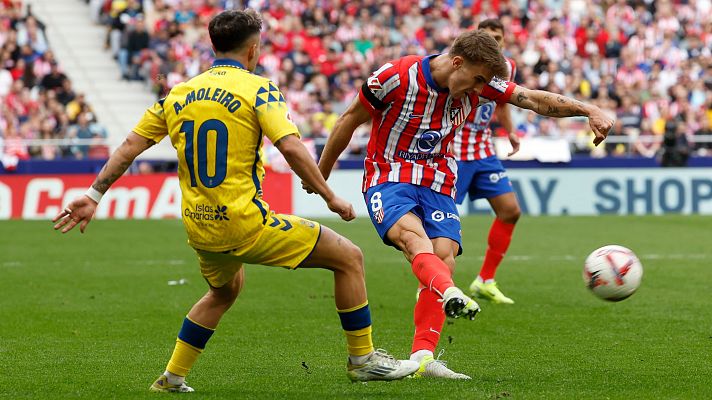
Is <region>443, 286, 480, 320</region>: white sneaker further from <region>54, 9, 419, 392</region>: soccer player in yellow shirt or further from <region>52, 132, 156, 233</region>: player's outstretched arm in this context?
<region>52, 132, 156, 233</region>: player's outstretched arm

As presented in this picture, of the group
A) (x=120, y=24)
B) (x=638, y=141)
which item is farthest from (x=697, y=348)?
(x=120, y=24)

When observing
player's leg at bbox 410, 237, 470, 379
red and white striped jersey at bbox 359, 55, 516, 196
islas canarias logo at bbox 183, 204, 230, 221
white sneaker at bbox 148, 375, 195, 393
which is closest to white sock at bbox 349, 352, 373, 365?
player's leg at bbox 410, 237, 470, 379

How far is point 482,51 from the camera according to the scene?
6930 millimetres

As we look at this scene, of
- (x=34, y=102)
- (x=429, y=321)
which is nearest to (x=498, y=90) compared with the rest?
(x=429, y=321)

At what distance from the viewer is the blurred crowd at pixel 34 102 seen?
23062 millimetres

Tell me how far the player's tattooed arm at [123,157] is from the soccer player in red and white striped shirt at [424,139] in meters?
1.59

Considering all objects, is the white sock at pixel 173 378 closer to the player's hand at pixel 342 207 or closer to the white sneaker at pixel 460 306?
the player's hand at pixel 342 207

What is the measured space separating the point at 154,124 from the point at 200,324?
1.17m

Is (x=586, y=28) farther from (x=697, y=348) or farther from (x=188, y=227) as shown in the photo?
(x=188, y=227)

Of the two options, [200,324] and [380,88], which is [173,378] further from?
[380,88]

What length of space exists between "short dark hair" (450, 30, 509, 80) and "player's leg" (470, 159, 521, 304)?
3830 millimetres

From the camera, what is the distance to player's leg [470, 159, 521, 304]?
10.8m

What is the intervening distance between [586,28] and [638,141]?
639 centimetres

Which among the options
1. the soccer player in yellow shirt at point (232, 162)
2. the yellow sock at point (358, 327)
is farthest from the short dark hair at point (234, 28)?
the yellow sock at point (358, 327)
